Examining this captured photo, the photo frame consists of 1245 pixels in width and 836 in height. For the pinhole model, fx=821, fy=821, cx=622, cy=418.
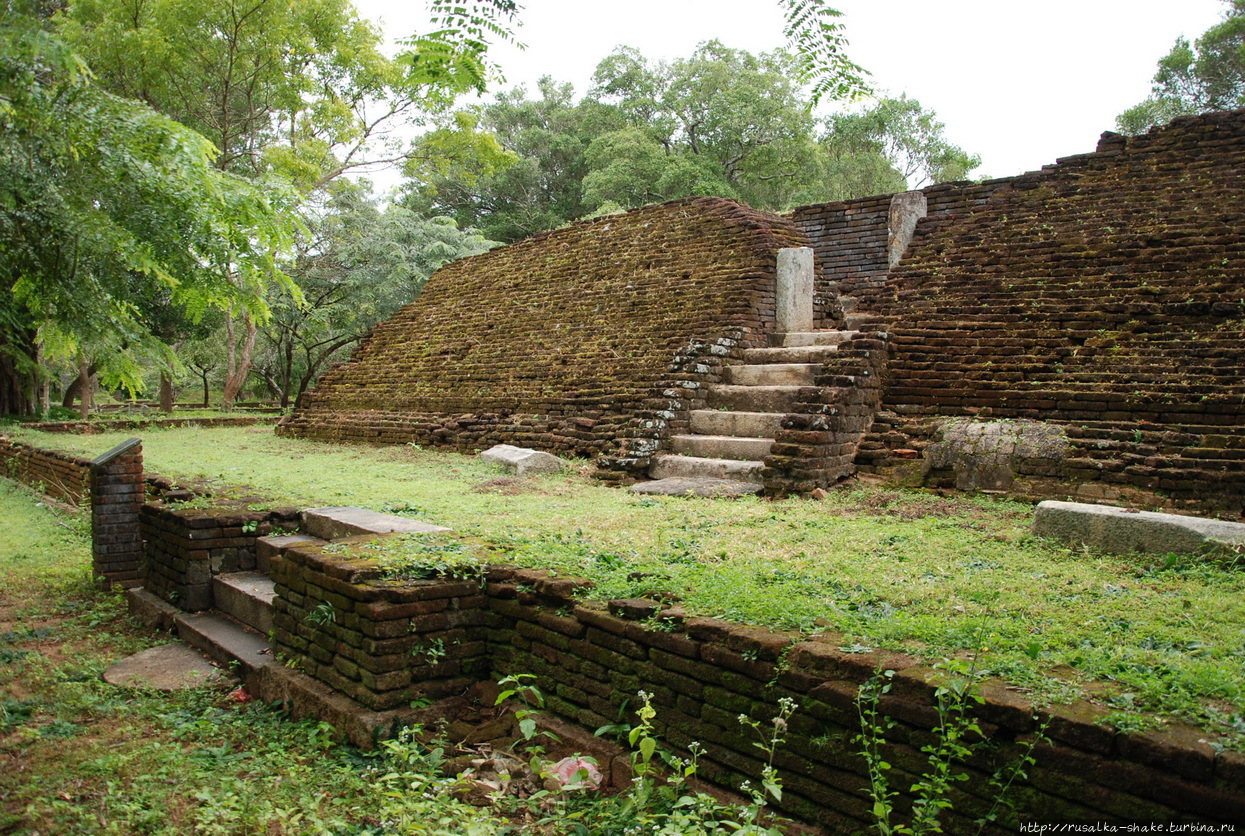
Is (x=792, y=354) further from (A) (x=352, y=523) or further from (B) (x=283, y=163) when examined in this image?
(B) (x=283, y=163)

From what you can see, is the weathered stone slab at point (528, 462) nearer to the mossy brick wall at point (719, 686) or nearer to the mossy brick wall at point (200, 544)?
the mossy brick wall at point (200, 544)

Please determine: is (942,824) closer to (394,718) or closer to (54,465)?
(394,718)

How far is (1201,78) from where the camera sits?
25.5 meters

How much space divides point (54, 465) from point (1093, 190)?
12453 millimetres

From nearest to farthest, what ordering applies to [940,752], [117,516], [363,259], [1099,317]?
[940,752] < [117,516] < [1099,317] < [363,259]

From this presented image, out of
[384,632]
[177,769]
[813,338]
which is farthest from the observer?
[813,338]

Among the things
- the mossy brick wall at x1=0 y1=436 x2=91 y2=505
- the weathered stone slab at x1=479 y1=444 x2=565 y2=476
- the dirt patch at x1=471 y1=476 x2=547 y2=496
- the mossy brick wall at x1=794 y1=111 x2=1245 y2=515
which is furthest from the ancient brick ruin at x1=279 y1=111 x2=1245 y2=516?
the mossy brick wall at x1=0 y1=436 x2=91 y2=505

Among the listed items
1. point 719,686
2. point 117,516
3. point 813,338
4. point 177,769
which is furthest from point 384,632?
point 813,338

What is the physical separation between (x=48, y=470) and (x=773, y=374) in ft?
30.3

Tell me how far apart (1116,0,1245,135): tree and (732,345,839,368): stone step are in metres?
21.0

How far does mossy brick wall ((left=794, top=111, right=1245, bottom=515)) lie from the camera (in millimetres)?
5883

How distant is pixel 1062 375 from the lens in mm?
6723

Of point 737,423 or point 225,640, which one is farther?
point 737,423

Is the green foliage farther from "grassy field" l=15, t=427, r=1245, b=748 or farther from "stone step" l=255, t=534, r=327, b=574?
"stone step" l=255, t=534, r=327, b=574
